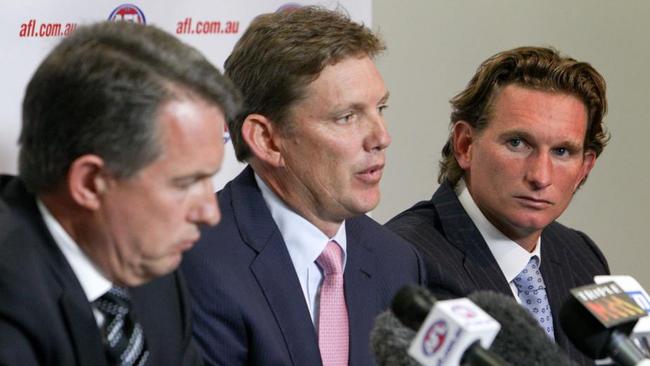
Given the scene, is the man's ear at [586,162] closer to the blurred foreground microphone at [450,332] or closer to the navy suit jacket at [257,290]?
the navy suit jacket at [257,290]

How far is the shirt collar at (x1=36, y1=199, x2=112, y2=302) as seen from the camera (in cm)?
174

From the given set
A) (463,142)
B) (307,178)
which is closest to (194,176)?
(307,178)

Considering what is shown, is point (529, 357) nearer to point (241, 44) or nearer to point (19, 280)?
point (19, 280)

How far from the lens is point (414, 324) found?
1338 mm

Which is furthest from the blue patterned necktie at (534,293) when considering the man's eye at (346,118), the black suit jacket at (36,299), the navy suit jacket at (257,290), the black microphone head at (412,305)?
the black microphone head at (412,305)

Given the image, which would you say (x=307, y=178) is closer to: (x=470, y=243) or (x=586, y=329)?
(x=470, y=243)

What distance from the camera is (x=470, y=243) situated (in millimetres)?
2852

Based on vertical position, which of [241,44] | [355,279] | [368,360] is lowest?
[368,360]

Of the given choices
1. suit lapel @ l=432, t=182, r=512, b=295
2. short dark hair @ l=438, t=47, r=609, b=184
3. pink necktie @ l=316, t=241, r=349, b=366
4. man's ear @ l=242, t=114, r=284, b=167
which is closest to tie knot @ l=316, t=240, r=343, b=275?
pink necktie @ l=316, t=241, r=349, b=366

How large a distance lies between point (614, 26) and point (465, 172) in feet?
5.39

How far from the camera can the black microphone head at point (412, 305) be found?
132 cm

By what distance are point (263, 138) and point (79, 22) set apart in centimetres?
49

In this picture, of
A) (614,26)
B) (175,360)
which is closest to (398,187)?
(614,26)

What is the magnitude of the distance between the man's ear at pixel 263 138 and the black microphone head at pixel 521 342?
106 centimetres
